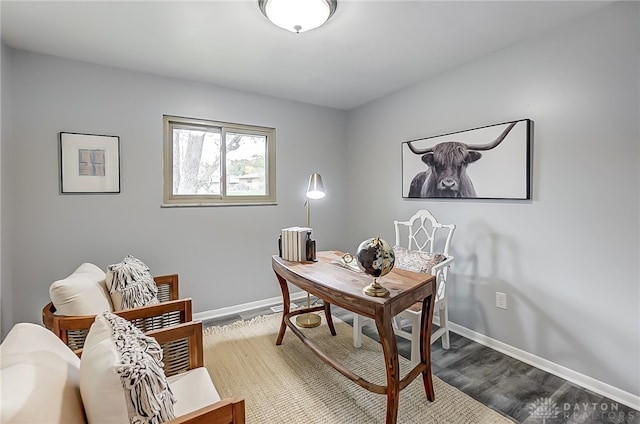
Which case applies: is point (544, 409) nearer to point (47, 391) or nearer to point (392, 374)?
point (392, 374)

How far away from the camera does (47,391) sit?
0.81m

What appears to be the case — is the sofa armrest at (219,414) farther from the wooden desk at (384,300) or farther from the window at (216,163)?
the window at (216,163)

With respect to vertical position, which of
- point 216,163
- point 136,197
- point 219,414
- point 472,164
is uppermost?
point 216,163

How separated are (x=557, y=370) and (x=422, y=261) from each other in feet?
3.73

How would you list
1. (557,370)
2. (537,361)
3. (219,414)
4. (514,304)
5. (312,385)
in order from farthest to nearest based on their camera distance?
1. (514,304)
2. (537,361)
3. (557,370)
4. (312,385)
5. (219,414)

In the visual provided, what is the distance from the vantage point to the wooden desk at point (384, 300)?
148cm

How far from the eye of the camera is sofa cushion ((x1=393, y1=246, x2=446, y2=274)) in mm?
2361

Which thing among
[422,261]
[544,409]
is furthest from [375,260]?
[544,409]

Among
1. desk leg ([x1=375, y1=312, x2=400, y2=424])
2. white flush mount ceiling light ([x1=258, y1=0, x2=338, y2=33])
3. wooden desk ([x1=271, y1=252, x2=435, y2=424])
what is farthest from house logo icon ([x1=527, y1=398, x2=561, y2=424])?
white flush mount ceiling light ([x1=258, y1=0, x2=338, y2=33])

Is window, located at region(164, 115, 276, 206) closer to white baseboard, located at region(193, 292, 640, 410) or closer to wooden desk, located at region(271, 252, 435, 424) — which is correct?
white baseboard, located at region(193, 292, 640, 410)

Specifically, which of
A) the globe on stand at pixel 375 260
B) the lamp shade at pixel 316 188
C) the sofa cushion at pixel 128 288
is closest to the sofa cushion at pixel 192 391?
the sofa cushion at pixel 128 288

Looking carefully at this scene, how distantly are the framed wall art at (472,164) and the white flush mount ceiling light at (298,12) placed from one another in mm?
1523

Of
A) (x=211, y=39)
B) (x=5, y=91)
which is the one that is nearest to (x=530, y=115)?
(x=211, y=39)

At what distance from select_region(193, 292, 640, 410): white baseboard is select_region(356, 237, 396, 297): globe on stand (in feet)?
5.09
